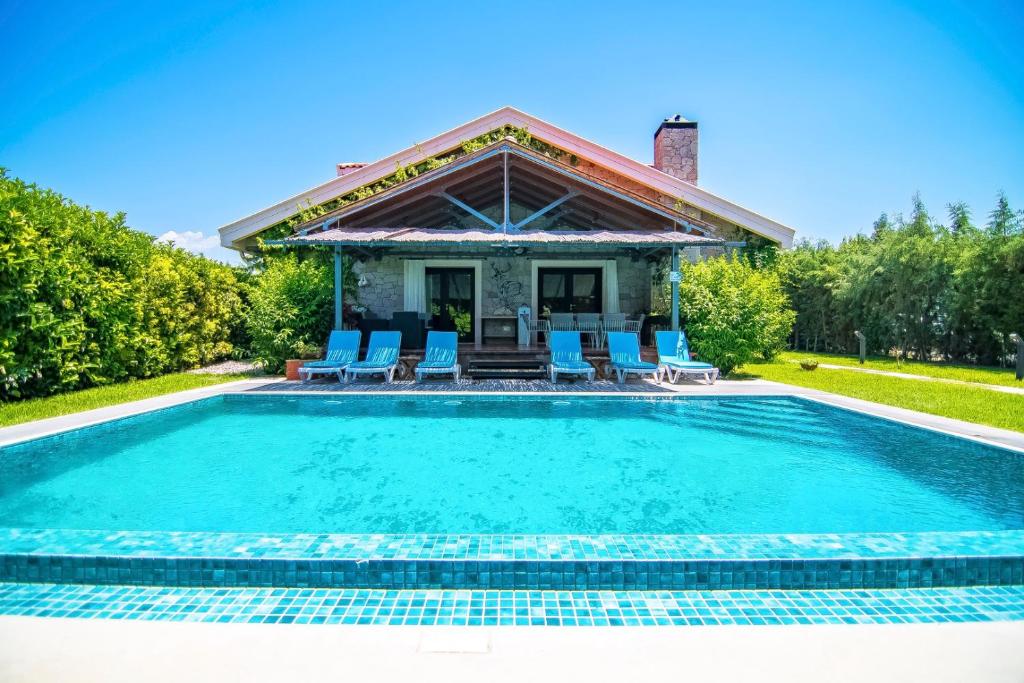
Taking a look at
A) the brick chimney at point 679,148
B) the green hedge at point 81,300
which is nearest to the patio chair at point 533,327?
the brick chimney at point 679,148

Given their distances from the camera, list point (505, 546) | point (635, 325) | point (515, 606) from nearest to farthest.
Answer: point (515, 606) → point (505, 546) → point (635, 325)

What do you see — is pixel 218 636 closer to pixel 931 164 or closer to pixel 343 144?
pixel 343 144

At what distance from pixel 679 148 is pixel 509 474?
531 inches

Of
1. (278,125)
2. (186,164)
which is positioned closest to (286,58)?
(278,125)

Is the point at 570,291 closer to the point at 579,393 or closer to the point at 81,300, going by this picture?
the point at 579,393

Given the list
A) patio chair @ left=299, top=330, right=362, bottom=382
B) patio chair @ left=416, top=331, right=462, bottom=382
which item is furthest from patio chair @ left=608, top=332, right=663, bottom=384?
→ patio chair @ left=299, top=330, right=362, bottom=382

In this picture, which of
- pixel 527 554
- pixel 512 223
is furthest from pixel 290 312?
pixel 527 554

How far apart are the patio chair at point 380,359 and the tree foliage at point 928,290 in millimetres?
12560

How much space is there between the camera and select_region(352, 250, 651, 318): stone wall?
48.2ft

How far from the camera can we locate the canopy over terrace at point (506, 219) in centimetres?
1045

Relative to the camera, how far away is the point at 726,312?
11312 millimetres

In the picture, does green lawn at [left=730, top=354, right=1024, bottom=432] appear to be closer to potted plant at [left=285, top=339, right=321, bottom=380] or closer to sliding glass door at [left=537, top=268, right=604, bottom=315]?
sliding glass door at [left=537, top=268, right=604, bottom=315]

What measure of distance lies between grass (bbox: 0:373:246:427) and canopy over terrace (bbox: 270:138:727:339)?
3217mm

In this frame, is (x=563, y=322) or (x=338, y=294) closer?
(x=338, y=294)
